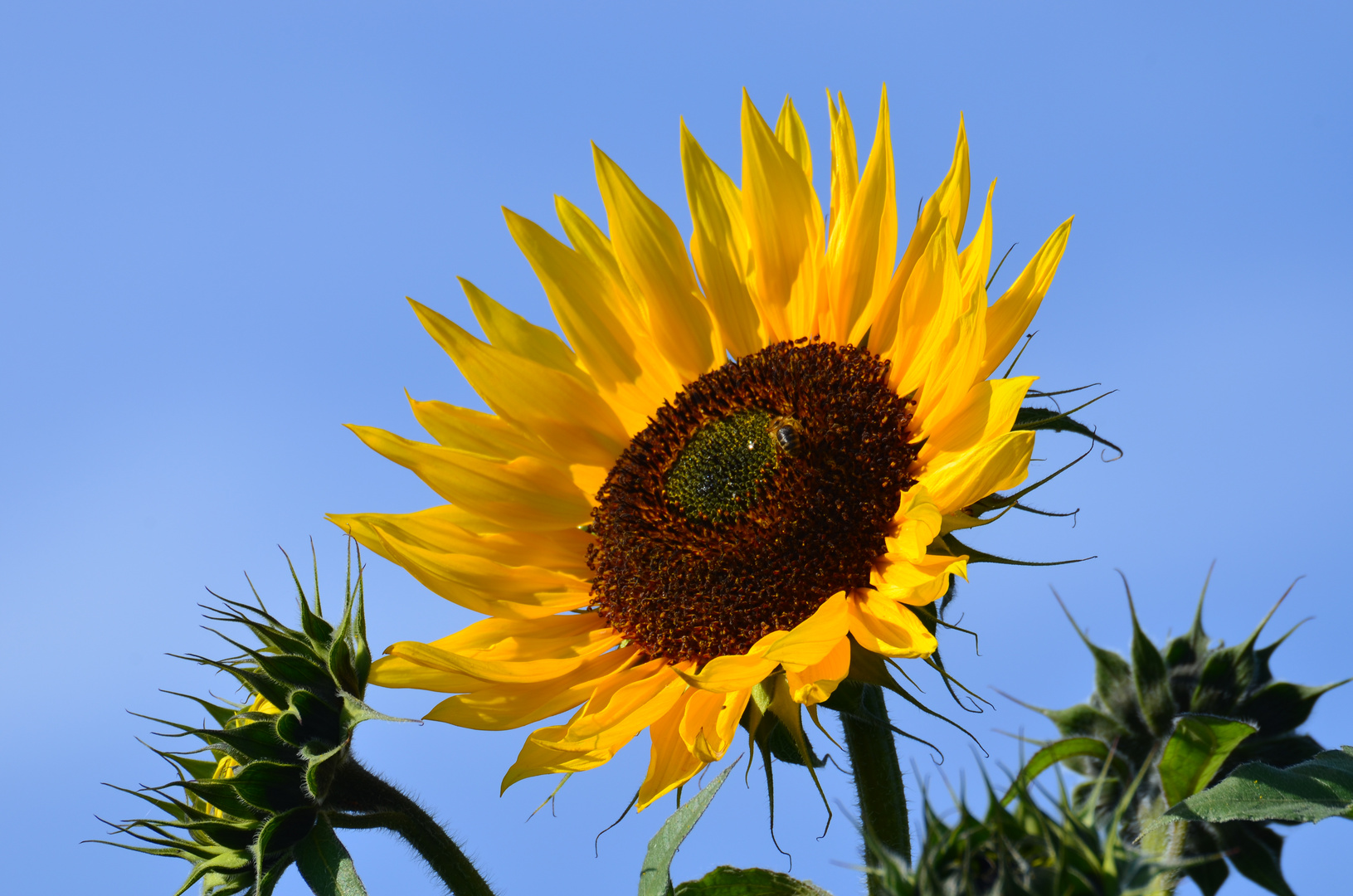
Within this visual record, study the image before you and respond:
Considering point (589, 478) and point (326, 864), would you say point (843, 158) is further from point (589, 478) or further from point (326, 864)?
point (326, 864)

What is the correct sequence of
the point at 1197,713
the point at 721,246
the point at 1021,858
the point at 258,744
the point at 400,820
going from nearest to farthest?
the point at 1021,858 < the point at 258,744 < the point at 400,820 < the point at 1197,713 < the point at 721,246

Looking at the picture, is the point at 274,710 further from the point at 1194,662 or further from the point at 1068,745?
the point at 1194,662

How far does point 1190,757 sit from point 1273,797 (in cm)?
69

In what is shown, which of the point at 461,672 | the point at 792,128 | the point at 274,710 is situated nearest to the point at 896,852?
the point at 461,672

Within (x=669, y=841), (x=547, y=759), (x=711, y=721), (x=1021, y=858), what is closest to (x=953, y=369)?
(x=711, y=721)

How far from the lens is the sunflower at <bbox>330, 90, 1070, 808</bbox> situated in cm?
304

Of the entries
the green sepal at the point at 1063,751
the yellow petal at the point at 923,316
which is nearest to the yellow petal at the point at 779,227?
the yellow petal at the point at 923,316

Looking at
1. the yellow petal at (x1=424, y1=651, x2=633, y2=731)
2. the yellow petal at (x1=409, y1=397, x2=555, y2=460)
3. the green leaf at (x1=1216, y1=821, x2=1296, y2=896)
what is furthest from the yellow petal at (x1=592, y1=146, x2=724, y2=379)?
the green leaf at (x1=1216, y1=821, x2=1296, y2=896)

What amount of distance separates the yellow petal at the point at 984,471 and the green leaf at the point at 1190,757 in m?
1.07

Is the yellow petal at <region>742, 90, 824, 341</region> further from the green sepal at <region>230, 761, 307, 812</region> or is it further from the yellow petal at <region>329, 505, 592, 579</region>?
the green sepal at <region>230, 761, 307, 812</region>

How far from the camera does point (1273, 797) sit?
2.64m

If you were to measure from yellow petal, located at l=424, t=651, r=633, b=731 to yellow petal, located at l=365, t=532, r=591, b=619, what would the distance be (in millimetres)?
299

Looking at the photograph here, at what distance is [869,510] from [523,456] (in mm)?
1395

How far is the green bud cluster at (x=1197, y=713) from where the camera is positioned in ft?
12.7
